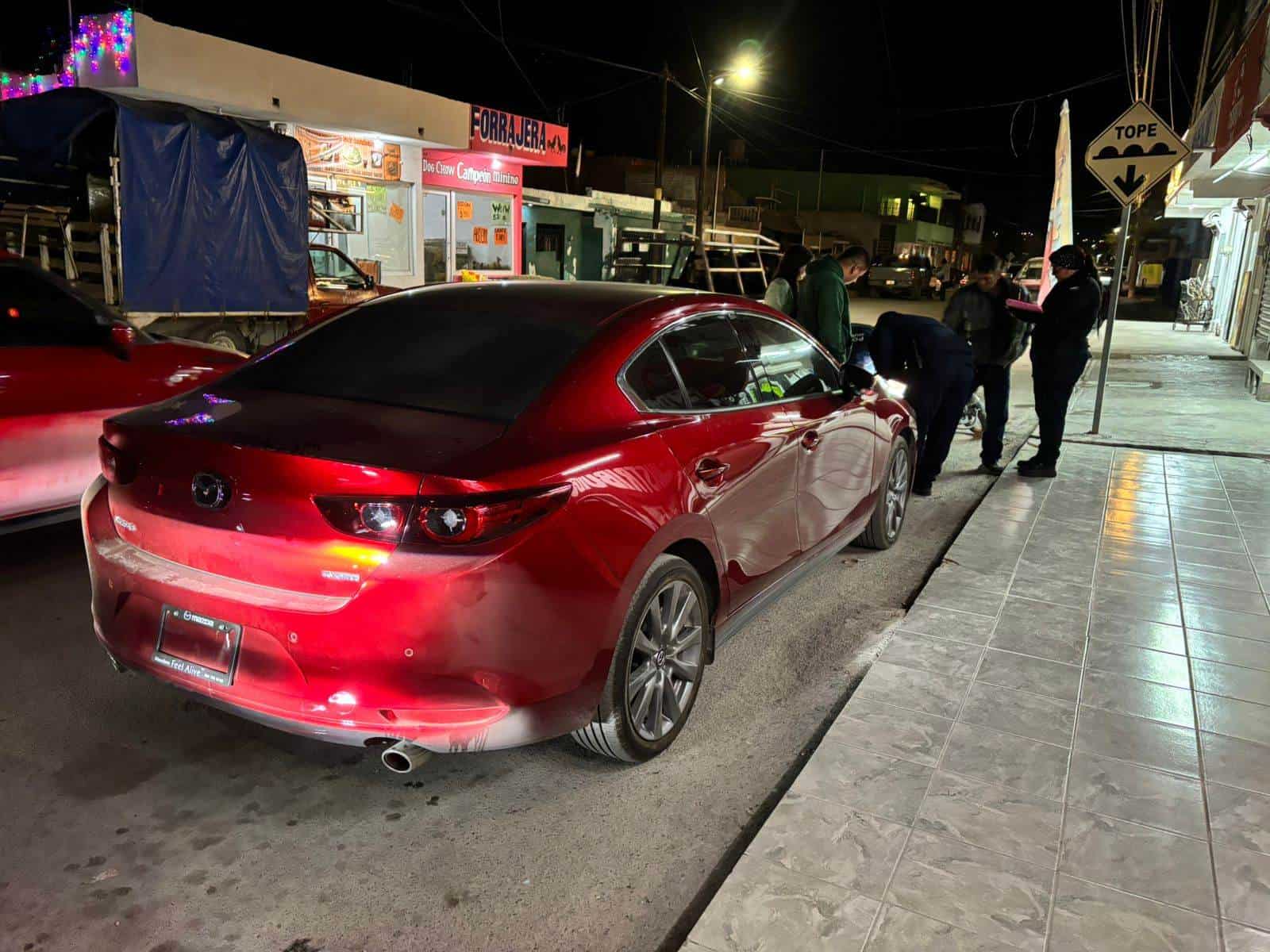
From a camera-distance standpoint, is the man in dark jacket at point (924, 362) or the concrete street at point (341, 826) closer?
the concrete street at point (341, 826)

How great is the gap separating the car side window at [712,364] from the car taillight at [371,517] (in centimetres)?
133

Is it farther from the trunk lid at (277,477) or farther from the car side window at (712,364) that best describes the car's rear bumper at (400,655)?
the car side window at (712,364)

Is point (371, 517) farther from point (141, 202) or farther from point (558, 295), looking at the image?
point (141, 202)

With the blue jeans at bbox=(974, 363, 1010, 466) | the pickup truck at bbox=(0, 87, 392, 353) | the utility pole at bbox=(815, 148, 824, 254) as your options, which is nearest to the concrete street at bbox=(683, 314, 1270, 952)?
the blue jeans at bbox=(974, 363, 1010, 466)

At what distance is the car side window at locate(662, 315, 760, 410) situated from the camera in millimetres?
3539

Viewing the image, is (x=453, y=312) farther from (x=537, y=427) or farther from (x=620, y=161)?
(x=620, y=161)

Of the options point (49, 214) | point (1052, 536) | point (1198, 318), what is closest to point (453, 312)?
point (1052, 536)

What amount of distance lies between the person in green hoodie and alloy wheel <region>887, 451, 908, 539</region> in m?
1.69

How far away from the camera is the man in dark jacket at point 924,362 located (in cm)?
693

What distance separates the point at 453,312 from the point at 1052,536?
434cm

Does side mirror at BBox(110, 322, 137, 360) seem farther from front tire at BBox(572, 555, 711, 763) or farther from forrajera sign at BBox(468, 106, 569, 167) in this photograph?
forrajera sign at BBox(468, 106, 569, 167)

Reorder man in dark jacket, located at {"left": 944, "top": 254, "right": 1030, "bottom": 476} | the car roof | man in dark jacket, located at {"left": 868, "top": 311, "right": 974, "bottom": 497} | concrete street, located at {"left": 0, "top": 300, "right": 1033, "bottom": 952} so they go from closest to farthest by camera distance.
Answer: concrete street, located at {"left": 0, "top": 300, "right": 1033, "bottom": 952} < the car roof < man in dark jacket, located at {"left": 868, "top": 311, "right": 974, "bottom": 497} < man in dark jacket, located at {"left": 944, "top": 254, "right": 1030, "bottom": 476}

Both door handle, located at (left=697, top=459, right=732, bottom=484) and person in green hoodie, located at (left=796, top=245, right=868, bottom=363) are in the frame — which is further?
person in green hoodie, located at (left=796, top=245, right=868, bottom=363)

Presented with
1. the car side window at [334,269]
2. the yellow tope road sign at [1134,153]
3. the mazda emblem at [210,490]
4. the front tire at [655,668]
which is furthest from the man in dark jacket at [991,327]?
the car side window at [334,269]
